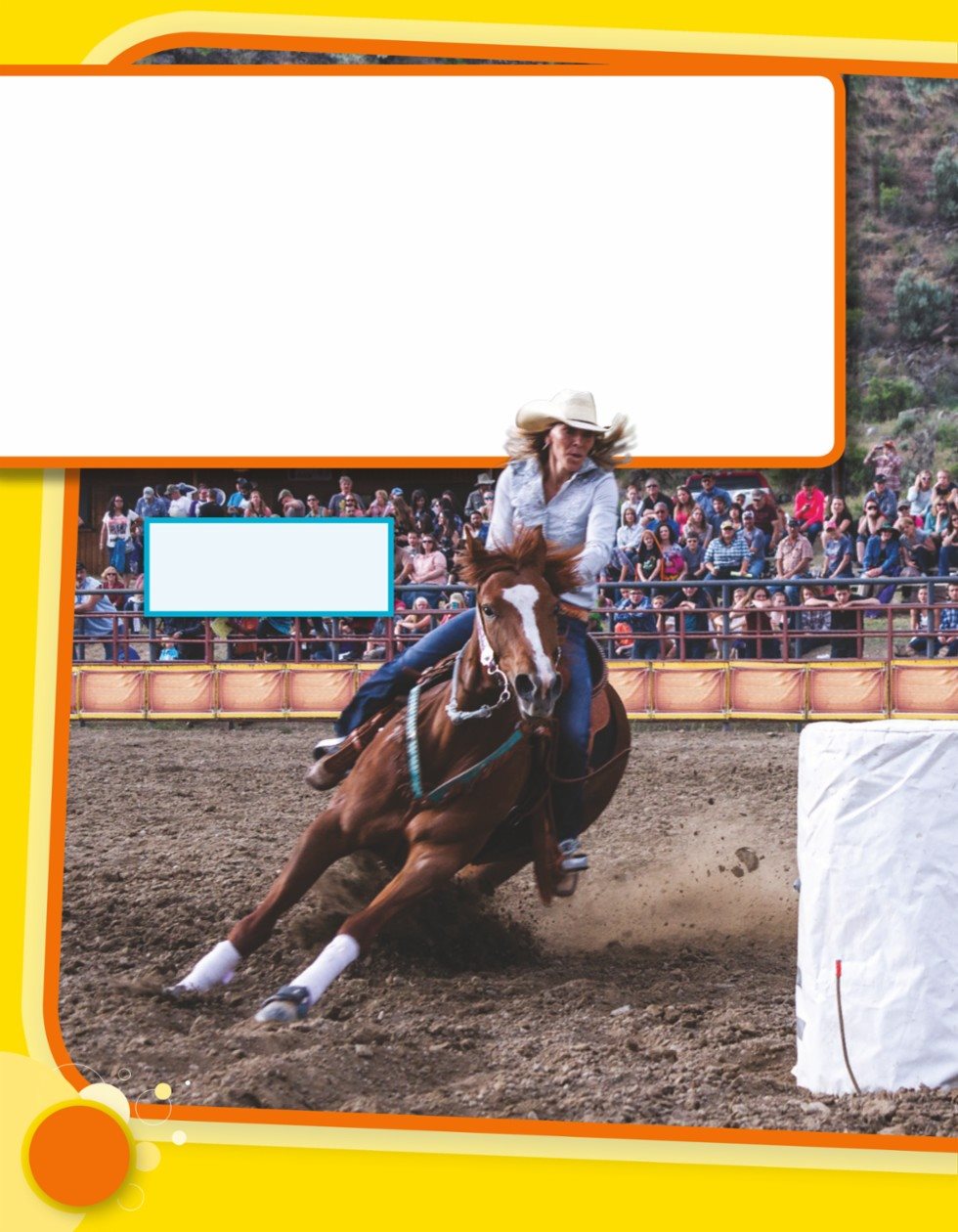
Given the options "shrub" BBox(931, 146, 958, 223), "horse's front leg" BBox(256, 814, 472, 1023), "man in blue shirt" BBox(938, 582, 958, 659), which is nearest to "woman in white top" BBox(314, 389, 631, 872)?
"horse's front leg" BBox(256, 814, 472, 1023)

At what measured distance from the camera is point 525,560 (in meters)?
5.10

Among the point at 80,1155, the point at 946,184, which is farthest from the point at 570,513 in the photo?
the point at 80,1155

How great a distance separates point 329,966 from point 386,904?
0.28 m

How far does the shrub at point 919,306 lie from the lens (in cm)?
503

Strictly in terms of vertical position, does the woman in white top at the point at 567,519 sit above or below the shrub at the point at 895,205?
below

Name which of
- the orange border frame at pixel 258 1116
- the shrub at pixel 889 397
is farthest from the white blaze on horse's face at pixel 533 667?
the orange border frame at pixel 258 1116

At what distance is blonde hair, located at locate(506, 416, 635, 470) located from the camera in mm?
5031

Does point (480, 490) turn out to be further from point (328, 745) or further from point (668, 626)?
point (328, 745)

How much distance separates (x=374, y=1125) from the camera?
4.92 metres

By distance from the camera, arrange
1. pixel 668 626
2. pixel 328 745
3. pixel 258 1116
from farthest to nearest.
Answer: pixel 328 745
pixel 668 626
pixel 258 1116

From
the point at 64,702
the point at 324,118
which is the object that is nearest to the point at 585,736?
the point at 64,702

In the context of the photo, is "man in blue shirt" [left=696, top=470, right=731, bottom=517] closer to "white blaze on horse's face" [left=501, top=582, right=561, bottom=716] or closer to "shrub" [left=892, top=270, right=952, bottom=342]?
"white blaze on horse's face" [left=501, top=582, right=561, bottom=716]

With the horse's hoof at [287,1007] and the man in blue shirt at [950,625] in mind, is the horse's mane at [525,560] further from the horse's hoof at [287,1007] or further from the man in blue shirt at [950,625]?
the horse's hoof at [287,1007]

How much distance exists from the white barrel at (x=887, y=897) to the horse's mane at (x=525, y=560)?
100 centimetres
